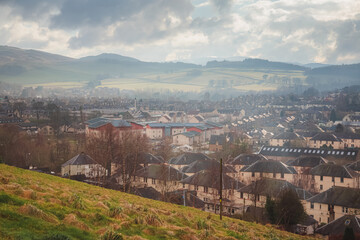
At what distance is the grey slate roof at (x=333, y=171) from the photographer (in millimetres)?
31188

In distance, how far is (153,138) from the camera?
224 ft

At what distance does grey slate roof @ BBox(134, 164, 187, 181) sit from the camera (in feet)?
99.1

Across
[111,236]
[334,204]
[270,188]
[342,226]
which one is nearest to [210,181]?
[270,188]

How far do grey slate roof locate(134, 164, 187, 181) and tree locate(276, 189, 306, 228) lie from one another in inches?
424

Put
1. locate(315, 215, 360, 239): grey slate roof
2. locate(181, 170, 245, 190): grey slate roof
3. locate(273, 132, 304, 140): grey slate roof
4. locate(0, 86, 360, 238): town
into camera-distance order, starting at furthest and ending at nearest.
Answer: locate(273, 132, 304, 140): grey slate roof, locate(181, 170, 245, 190): grey slate roof, locate(0, 86, 360, 238): town, locate(315, 215, 360, 239): grey slate roof

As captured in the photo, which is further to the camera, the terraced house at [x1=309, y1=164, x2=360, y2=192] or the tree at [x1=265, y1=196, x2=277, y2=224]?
the terraced house at [x1=309, y1=164, x2=360, y2=192]

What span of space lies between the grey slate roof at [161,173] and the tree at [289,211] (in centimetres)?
1076

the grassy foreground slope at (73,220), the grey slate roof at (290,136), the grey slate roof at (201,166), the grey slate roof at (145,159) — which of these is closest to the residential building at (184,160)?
the grey slate roof at (145,159)

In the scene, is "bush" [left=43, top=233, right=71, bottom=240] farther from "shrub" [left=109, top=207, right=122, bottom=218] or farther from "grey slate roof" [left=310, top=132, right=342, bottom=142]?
"grey slate roof" [left=310, top=132, right=342, bottom=142]

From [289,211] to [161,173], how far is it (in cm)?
1209

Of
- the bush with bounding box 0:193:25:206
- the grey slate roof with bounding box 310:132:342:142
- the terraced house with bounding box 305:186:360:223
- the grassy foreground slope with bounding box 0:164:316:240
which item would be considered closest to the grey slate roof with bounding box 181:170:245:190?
the terraced house with bounding box 305:186:360:223

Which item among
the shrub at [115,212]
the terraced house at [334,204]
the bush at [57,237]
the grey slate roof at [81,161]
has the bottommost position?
the terraced house at [334,204]

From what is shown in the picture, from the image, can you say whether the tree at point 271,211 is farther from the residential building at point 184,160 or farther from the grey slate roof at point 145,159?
the residential building at point 184,160

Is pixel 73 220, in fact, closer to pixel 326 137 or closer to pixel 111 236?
pixel 111 236
